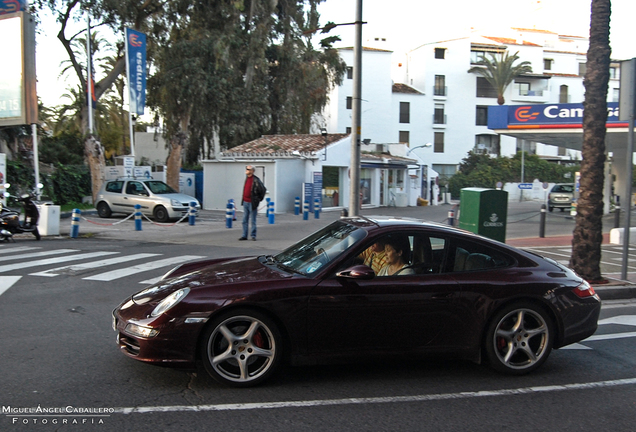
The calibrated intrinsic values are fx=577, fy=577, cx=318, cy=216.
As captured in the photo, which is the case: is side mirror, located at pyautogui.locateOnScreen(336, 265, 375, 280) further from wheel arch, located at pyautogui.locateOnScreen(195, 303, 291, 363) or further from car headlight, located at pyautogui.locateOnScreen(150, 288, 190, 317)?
car headlight, located at pyautogui.locateOnScreen(150, 288, 190, 317)

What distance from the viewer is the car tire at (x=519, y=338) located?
5137mm

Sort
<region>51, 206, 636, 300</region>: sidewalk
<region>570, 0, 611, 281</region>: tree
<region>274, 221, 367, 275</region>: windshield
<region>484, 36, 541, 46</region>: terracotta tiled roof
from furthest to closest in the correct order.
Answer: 1. <region>484, 36, 541, 46</region>: terracotta tiled roof
2. <region>51, 206, 636, 300</region>: sidewalk
3. <region>570, 0, 611, 281</region>: tree
4. <region>274, 221, 367, 275</region>: windshield

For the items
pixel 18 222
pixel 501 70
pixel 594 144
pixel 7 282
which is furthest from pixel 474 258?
pixel 501 70

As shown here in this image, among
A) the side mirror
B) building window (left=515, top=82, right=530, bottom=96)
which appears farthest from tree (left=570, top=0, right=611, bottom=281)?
building window (left=515, top=82, right=530, bottom=96)

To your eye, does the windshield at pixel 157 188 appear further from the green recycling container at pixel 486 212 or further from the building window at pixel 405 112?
the building window at pixel 405 112

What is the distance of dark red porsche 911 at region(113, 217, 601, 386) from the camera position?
4.59m

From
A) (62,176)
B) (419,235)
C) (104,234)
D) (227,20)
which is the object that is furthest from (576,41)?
(419,235)

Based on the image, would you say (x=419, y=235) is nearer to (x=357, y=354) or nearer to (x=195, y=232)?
(x=357, y=354)

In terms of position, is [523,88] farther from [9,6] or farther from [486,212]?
[486,212]

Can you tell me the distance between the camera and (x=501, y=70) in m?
55.6

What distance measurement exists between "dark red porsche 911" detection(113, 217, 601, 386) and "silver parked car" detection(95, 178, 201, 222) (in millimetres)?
15633

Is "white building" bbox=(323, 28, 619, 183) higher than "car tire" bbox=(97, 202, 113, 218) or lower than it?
higher

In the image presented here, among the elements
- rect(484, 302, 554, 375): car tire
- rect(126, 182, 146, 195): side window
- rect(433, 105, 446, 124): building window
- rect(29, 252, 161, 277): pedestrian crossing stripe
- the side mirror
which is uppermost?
rect(433, 105, 446, 124): building window

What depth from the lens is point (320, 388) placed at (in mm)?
4734
